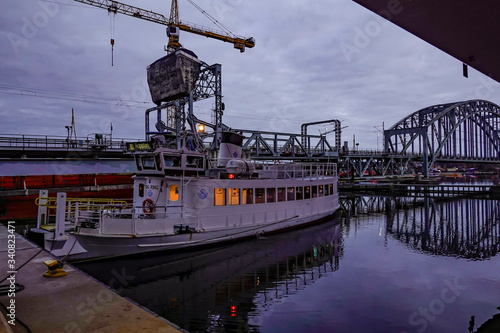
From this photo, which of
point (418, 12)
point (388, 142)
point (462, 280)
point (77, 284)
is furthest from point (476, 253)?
point (388, 142)

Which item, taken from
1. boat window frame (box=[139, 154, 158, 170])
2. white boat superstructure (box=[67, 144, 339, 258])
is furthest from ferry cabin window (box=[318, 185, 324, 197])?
boat window frame (box=[139, 154, 158, 170])

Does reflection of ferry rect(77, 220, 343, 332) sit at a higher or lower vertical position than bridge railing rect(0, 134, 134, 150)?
lower

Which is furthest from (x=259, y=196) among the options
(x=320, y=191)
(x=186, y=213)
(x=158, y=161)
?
(x=320, y=191)

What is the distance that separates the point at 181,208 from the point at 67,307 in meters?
12.4

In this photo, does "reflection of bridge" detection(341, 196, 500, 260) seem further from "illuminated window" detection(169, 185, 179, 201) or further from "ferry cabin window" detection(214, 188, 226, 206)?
"illuminated window" detection(169, 185, 179, 201)

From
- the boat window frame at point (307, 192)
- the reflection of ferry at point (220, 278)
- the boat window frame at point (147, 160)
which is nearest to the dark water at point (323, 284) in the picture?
the reflection of ferry at point (220, 278)

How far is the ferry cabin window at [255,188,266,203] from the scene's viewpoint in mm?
24531

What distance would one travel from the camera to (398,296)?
1396cm

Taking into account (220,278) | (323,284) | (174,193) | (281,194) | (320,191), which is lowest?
(323,284)

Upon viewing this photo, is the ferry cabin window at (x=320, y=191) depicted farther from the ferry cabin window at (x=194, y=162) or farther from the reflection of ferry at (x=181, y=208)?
the ferry cabin window at (x=194, y=162)

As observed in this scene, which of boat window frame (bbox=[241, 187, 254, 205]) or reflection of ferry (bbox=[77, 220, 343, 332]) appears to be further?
boat window frame (bbox=[241, 187, 254, 205])

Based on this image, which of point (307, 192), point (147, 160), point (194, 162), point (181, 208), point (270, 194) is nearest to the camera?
point (181, 208)

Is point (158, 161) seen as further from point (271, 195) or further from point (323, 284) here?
point (323, 284)

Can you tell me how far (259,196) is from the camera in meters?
24.8
